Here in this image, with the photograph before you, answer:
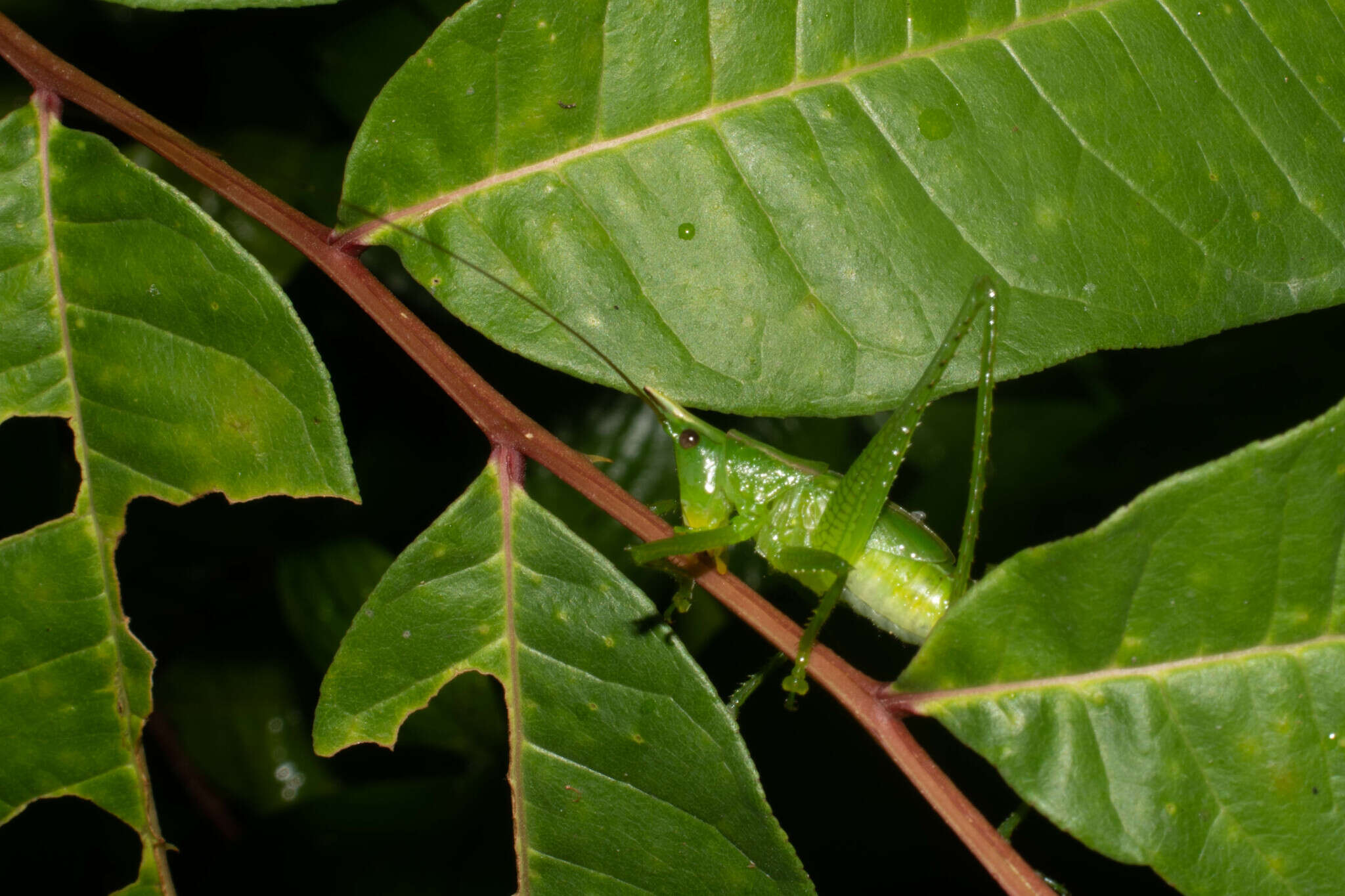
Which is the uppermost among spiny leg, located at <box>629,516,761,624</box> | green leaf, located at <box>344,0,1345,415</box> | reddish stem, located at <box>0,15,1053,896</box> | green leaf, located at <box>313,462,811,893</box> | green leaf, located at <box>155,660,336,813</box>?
green leaf, located at <box>344,0,1345,415</box>

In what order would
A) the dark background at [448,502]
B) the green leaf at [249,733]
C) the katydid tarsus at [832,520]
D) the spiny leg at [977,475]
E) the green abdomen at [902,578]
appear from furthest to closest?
1. the green leaf at [249,733]
2. the dark background at [448,502]
3. the green abdomen at [902,578]
4. the katydid tarsus at [832,520]
5. the spiny leg at [977,475]

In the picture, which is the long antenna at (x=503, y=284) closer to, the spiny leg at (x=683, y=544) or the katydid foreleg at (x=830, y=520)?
the spiny leg at (x=683, y=544)

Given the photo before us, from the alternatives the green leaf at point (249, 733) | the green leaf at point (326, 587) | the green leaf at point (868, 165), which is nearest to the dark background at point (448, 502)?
the green leaf at point (326, 587)

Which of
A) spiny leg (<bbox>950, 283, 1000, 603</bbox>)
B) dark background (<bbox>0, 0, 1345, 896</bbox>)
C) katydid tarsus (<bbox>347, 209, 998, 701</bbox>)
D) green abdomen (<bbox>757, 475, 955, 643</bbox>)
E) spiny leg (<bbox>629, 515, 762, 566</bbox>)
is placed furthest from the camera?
dark background (<bbox>0, 0, 1345, 896</bbox>)

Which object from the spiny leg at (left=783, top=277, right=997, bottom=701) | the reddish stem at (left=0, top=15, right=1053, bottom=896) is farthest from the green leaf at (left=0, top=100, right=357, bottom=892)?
the spiny leg at (left=783, top=277, right=997, bottom=701)

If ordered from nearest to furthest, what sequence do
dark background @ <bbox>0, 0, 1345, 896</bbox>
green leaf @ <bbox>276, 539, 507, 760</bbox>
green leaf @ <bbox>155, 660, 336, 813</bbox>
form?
dark background @ <bbox>0, 0, 1345, 896</bbox> → green leaf @ <bbox>276, 539, 507, 760</bbox> → green leaf @ <bbox>155, 660, 336, 813</bbox>

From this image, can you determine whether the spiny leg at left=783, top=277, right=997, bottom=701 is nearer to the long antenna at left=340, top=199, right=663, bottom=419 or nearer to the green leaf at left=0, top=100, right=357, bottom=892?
the long antenna at left=340, top=199, right=663, bottom=419

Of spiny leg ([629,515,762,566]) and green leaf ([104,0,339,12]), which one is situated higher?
green leaf ([104,0,339,12])

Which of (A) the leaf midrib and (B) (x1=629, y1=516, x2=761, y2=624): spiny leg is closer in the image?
(A) the leaf midrib
